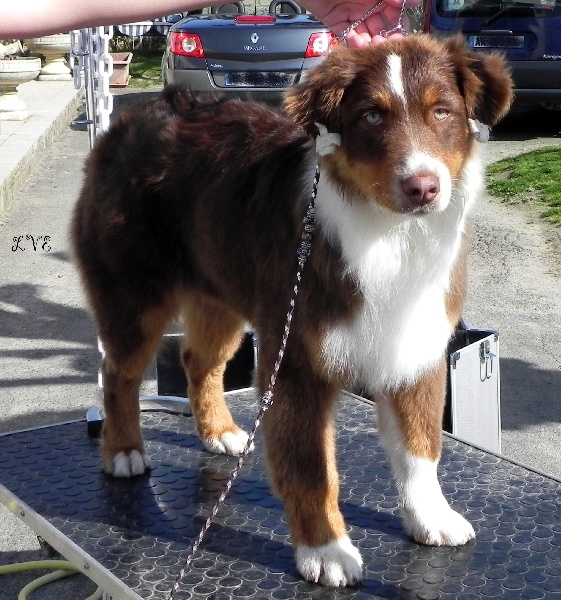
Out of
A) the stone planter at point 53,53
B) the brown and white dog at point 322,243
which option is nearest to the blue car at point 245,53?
the stone planter at point 53,53

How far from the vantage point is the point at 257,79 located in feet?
41.8

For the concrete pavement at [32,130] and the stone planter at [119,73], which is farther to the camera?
the stone planter at [119,73]

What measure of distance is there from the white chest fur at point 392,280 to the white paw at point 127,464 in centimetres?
124

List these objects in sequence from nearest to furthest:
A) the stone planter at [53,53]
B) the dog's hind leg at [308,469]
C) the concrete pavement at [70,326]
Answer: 1. the dog's hind leg at [308,469]
2. the concrete pavement at [70,326]
3. the stone planter at [53,53]

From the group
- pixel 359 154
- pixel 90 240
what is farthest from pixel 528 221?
pixel 359 154

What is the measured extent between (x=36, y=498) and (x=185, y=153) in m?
1.43

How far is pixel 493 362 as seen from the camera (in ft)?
13.8

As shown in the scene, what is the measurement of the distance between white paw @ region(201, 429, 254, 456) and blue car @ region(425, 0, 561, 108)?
31.2ft

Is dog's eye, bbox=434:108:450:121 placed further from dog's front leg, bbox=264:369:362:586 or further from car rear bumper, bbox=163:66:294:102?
car rear bumper, bbox=163:66:294:102

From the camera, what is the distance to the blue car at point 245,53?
1269cm

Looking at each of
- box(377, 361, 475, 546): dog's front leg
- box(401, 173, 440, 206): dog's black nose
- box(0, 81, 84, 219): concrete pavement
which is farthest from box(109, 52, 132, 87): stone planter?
box(401, 173, 440, 206): dog's black nose

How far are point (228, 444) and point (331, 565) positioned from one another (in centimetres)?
117

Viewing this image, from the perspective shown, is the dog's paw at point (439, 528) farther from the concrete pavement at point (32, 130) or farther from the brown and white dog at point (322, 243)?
the concrete pavement at point (32, 130)

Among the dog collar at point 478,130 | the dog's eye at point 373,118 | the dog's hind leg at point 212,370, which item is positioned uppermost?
the dog's eye at point 373,118
